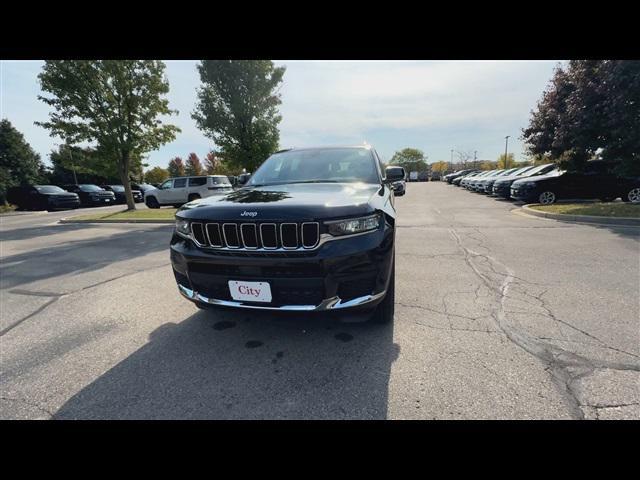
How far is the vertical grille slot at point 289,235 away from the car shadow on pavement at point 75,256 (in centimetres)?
501

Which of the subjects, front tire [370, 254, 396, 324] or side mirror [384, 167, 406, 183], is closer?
front tire [370, 254, 396, 324]

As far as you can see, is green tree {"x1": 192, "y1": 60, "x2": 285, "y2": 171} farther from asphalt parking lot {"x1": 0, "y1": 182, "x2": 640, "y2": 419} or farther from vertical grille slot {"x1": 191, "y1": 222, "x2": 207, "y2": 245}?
vertical grille slot {"x1": 191, "y1": 222, "x2": 207, "y2": 245}

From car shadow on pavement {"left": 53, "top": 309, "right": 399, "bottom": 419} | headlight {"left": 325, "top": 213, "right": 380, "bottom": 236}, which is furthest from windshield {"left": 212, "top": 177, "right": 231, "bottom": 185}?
headlight {"left": 325, "top": 213, "right": 380, "bottom": 236}

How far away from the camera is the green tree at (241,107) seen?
51.2ft

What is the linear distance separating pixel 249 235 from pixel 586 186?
1403 centimetres

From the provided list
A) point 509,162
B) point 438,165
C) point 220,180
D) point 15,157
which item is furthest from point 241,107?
point 438,165

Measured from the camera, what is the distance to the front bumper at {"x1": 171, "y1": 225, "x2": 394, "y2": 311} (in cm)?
214

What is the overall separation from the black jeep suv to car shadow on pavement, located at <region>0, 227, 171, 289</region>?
4345 mm

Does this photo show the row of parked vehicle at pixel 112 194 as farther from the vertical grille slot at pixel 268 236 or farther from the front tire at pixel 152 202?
the vertical grille slot at pixel 268 236

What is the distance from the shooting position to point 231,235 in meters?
2.32

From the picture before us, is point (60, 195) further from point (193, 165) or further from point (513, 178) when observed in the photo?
point (193, 165)
